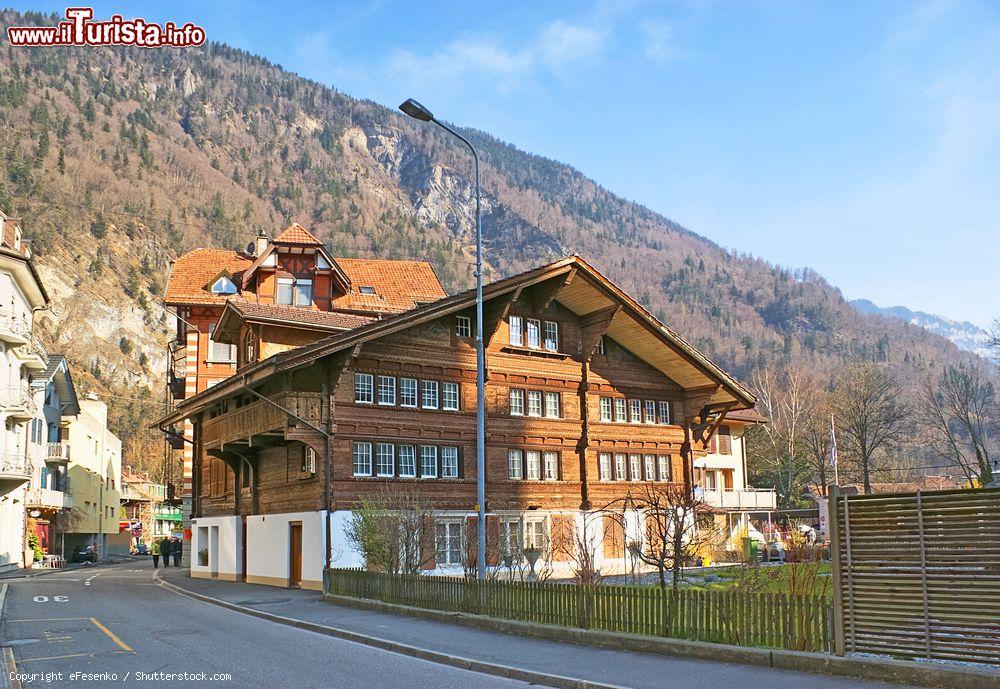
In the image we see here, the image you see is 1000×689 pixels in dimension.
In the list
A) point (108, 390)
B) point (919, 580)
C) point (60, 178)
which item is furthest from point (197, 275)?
point (60, 178)

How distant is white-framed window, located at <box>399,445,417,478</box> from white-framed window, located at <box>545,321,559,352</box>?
8.26m

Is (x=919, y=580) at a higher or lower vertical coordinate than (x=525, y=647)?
higher

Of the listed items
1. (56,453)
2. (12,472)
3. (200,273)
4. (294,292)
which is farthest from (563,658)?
(56,453)

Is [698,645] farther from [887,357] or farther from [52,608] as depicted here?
[887,357]

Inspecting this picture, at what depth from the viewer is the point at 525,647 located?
17.5 meters

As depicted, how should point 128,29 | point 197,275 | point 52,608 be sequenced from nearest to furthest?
point 52,608, point 197,275, point 128,29

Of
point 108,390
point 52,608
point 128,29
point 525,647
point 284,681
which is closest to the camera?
point 284,681

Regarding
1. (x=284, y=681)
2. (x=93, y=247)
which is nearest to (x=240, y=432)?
(x=284, y=681)

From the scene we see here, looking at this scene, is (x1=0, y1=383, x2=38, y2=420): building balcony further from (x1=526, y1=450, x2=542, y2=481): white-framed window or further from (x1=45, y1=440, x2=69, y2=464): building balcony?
(x1=526, y1=450, x2=542, y2=481): white-framed window

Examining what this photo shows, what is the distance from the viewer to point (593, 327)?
41406mm

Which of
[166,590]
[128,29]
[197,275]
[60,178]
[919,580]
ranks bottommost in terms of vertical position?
[166,590]

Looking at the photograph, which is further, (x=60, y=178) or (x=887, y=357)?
(x=60, y=178)

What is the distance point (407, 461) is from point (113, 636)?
16.1m

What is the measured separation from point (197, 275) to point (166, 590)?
21179 mm
